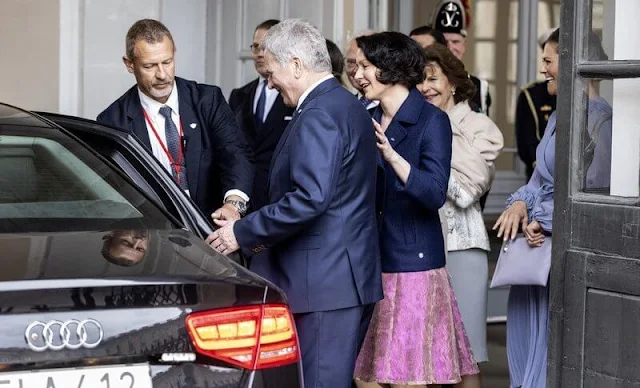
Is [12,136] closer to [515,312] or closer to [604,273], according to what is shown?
[604,273]

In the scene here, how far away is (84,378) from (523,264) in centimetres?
Answer: 256

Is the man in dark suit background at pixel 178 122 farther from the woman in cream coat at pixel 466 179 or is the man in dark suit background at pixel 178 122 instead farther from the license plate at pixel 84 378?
the license plate at pixel 84 378

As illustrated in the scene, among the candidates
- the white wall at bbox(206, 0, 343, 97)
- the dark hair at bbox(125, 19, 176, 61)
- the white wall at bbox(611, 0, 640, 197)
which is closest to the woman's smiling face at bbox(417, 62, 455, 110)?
the dark hair at bbox(125, 19, 176, 61)

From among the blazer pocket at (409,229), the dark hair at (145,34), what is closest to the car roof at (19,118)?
the dark hair at (145,34)

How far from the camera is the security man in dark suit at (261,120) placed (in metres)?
6.98

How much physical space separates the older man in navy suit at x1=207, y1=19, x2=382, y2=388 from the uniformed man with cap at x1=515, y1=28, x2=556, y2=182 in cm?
443

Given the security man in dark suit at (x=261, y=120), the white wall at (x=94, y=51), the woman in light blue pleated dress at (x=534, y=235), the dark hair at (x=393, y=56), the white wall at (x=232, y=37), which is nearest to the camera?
the dark hair at (x=393, y=56)

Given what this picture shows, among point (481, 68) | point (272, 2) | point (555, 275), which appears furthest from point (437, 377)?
point (481, 68)

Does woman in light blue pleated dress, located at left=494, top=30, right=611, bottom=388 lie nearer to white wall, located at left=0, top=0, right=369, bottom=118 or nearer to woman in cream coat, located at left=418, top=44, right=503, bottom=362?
woman in cream coat, located at left=418, top=44, right=503, bottom=362

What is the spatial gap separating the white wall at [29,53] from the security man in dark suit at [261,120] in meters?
1.22

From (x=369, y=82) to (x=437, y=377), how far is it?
119cm

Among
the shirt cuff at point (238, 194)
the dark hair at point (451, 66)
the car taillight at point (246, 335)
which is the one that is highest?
the dark hair at point (451, 66)

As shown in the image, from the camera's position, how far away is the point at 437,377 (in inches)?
204

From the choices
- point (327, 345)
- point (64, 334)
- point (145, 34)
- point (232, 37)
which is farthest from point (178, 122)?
point (232, 37)
